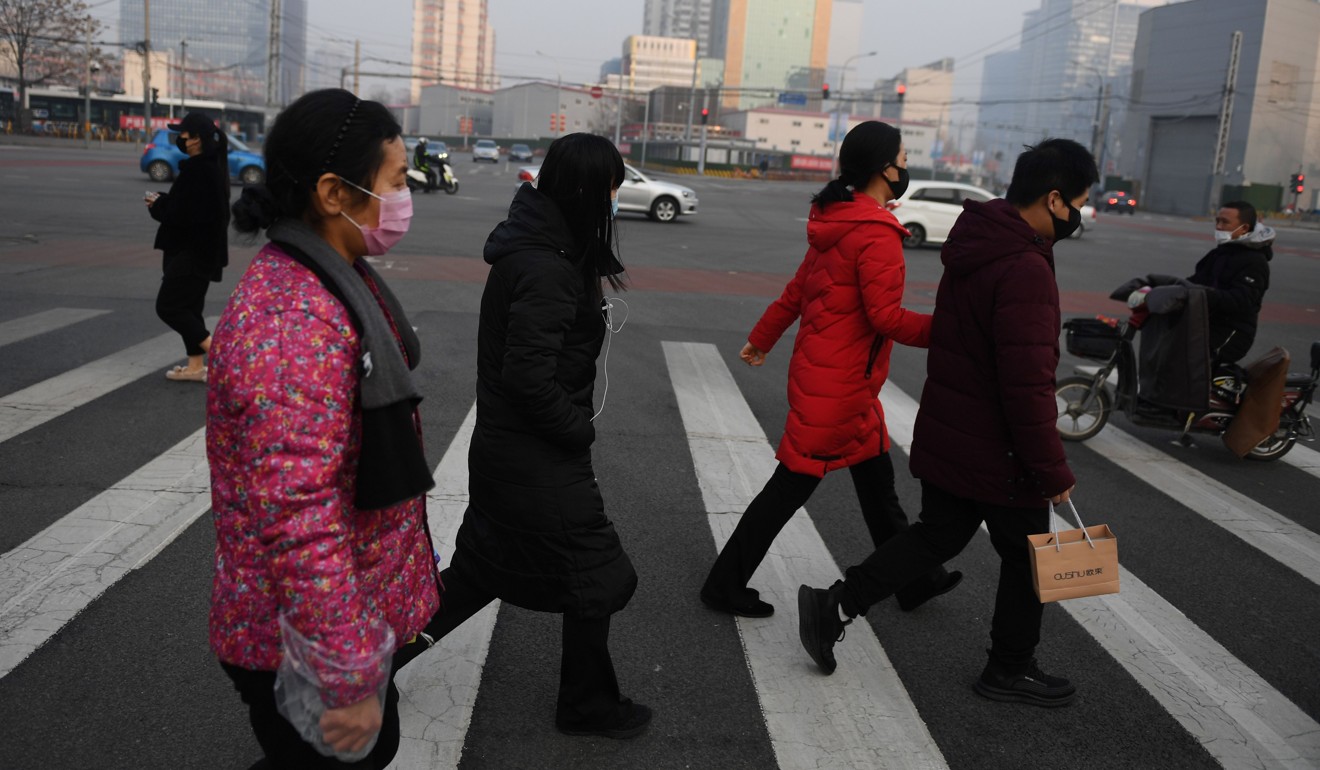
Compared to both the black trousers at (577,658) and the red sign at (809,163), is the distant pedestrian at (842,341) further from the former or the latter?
the red sign at (809,163)

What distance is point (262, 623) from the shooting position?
6.28ft

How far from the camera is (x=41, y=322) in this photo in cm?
906

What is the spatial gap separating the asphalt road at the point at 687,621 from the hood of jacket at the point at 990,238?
1496 mm

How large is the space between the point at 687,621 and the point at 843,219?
164 cm

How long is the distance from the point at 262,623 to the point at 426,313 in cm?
894

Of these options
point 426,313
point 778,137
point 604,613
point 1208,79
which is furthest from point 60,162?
point 778,137

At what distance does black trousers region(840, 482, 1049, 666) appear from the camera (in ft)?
11.6

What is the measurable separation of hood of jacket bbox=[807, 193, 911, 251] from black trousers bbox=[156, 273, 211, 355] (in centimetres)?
465

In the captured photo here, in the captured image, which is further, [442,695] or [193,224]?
[193,224]

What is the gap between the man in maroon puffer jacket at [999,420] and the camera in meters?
3.26

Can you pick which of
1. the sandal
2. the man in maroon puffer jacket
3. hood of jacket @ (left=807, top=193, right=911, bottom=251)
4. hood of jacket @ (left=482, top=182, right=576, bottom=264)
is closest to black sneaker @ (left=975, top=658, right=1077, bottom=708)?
the man in maroon puffer jacket

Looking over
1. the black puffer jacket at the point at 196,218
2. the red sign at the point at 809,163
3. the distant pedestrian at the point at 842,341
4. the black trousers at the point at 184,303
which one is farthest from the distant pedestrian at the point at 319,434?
the red sign at the point at 809,163

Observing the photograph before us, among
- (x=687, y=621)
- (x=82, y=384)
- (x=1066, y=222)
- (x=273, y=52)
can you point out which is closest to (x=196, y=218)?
(x=82, y=384)

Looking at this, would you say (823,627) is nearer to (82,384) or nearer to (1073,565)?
(1073,565)
